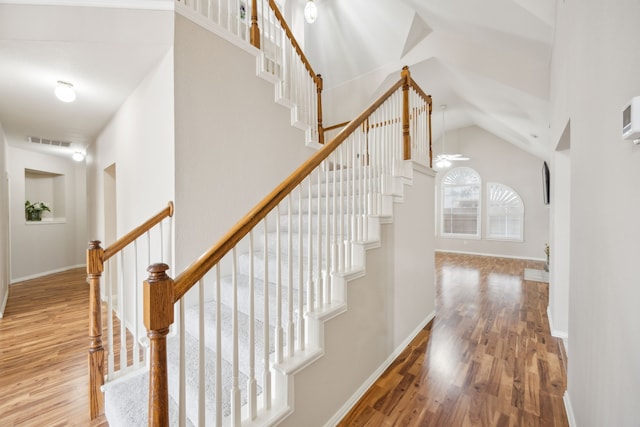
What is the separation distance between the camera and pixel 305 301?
6.39 ft

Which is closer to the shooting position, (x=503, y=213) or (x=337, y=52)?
(x=337, y=52)

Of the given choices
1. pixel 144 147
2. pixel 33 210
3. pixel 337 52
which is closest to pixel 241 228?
pixel 144 147

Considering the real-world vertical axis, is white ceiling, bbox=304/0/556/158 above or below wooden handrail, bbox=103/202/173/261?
above

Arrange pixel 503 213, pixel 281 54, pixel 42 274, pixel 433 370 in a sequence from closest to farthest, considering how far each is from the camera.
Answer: pixel 433 370
pixel 281 54
pixel 42 274
pixel 503 213

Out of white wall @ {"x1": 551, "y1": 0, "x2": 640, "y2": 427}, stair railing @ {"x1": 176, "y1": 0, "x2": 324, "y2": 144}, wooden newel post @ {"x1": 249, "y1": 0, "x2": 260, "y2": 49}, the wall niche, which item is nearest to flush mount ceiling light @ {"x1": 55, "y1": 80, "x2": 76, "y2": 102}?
stair railing @ {"x1": 176, "y1": 0, "x2": 324, "y2": 144}

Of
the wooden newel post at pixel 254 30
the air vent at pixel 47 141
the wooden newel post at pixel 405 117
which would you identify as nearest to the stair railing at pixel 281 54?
the wooden newel post at pixel 254 30

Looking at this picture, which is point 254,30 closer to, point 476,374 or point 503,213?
point 476,374

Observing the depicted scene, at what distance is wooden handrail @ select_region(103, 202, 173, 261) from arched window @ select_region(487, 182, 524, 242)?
8.27 metres

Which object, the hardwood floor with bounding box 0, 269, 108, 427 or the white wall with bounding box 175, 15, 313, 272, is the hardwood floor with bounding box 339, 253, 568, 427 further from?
the hardwood floor with bounding box 0, 269, 108, 427

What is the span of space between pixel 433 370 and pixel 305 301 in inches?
53.4

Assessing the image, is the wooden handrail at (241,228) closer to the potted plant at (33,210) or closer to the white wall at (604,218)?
the white wall at (604,218)

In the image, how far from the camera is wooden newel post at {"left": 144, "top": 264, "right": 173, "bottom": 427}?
0.94m

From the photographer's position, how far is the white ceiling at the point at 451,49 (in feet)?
9.07

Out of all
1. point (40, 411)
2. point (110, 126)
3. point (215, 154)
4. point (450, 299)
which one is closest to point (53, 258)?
point (110, 126)
